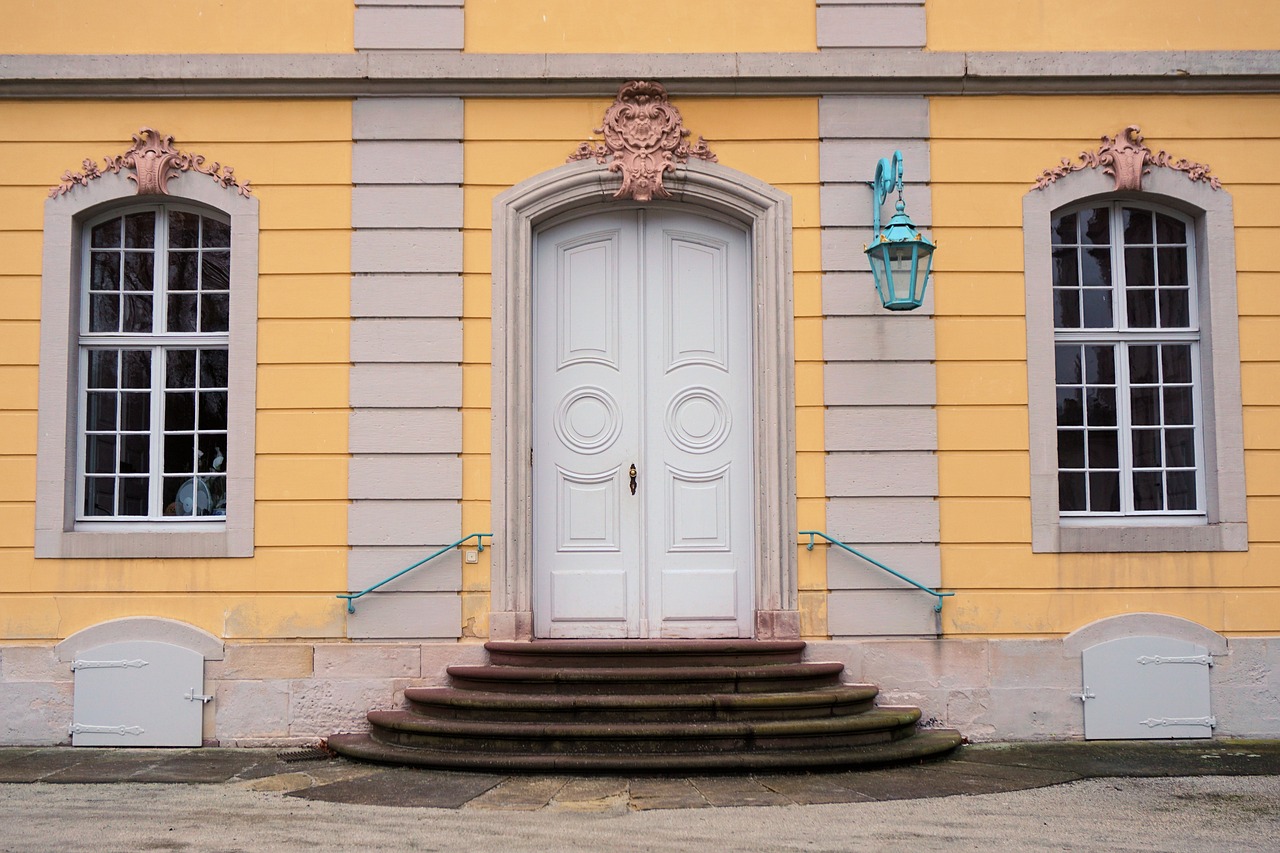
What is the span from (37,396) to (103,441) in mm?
449

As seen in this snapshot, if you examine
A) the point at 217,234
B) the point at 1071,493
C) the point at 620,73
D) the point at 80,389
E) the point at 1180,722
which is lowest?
the point at 1180,722

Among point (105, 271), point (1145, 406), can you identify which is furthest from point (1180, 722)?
point (105, 271)

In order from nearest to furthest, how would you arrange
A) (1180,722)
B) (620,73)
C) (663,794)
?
1. (663,794)
2. (1180,722)
3. (620,73)

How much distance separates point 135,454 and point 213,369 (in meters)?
0.70

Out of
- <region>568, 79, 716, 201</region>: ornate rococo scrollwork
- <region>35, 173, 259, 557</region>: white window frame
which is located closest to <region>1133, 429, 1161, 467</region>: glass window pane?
<region>568, 79, 716, 201</region>: ornate rococo scrollwork

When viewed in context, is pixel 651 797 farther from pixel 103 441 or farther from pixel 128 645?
Result: pixel 103 441

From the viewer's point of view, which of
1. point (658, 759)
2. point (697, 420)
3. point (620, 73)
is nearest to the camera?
point (658, 759)

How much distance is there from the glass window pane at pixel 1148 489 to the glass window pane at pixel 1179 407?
0.35m

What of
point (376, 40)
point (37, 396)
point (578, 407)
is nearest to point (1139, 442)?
point (578, 407)

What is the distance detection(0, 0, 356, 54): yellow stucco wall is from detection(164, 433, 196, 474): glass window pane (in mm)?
2329

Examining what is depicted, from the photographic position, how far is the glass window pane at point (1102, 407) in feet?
24.6

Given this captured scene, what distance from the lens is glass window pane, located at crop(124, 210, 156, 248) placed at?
752 centimetres

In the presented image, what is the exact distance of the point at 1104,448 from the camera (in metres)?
7.47

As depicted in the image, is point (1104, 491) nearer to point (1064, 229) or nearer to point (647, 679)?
point (1064, 229)
